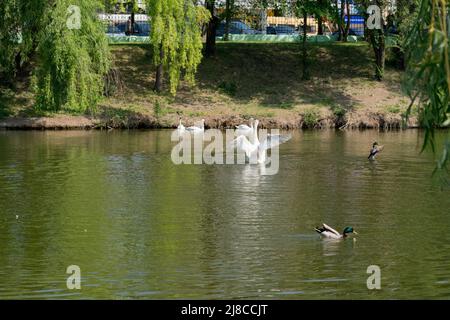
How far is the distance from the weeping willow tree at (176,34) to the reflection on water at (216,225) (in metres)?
12.1

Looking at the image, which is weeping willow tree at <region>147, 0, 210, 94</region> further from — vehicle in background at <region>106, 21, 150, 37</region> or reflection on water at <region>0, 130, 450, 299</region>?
reflection on water at <region>0, 130, 450, 299</region>

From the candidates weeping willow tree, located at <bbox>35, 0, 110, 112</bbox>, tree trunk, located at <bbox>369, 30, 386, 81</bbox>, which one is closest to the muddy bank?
weeping willow tree, located at <bbox>35, 0, 110, 112</bbox>

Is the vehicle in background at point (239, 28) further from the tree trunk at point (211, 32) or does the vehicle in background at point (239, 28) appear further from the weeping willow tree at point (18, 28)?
the weeping willow tree at point (18, 28)

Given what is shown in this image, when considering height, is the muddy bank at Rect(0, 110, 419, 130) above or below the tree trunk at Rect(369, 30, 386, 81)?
below

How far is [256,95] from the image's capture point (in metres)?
51.5

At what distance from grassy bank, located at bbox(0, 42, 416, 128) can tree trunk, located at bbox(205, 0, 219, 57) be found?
49 centimetres

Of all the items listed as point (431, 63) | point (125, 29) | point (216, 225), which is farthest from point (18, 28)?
point (431, 63)

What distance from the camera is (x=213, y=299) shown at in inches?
720

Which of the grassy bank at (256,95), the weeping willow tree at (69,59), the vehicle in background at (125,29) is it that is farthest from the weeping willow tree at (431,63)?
the vehicle in background at (125,29)

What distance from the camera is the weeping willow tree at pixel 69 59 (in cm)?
4391

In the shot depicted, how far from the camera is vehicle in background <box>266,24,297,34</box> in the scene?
6712 centimetres

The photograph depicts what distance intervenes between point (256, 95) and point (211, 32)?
5.40 metres

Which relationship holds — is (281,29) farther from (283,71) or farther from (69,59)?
(69,59)

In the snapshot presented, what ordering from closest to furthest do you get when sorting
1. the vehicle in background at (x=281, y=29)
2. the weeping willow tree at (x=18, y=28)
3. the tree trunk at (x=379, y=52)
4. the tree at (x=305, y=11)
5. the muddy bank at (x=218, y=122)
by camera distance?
1. the weeping willow tree at (x=18, y=28)
2. the muddy bank at (x=218, y=122)
3. the tree at (x=305, y=11)
4. the tree trunk at (x=379, y=52)
5. the vehicle in background at (x=281, y=29)
